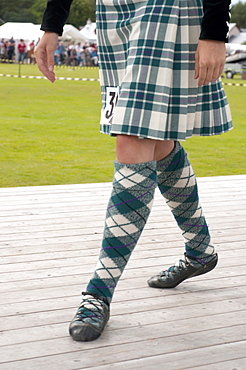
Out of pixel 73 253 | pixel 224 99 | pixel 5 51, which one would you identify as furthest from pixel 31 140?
pixel 5 51

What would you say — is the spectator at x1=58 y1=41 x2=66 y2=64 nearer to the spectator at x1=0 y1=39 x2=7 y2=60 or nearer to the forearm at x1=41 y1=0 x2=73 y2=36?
the spectator at x1=0 y1=39 x2=7 y2=60

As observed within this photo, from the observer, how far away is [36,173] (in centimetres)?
633

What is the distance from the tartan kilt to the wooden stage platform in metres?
0.58

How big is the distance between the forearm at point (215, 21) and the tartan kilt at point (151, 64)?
7 centimetres

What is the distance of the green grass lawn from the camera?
636 centimetres

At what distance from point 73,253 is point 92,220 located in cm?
62

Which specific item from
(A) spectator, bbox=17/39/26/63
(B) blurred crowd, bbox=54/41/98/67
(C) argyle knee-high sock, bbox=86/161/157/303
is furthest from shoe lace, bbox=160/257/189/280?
(B) blurred crowd, bbox=54/41/98/67

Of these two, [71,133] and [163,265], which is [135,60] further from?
[71,133]

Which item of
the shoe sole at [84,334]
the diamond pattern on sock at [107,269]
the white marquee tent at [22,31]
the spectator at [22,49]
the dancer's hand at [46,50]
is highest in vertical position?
the dancer's hand at [46,50]

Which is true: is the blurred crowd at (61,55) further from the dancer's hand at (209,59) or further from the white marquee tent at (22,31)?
the dancer's hand at (209,59)

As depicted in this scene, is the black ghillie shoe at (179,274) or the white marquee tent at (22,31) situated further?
the white marquee tent at (22,31)

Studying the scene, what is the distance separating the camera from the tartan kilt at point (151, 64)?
1894 millimetres

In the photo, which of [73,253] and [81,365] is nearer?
[81,365]

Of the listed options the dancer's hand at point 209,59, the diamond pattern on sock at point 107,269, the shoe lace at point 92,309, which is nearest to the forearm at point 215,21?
the dancer's hand at point 209,59
